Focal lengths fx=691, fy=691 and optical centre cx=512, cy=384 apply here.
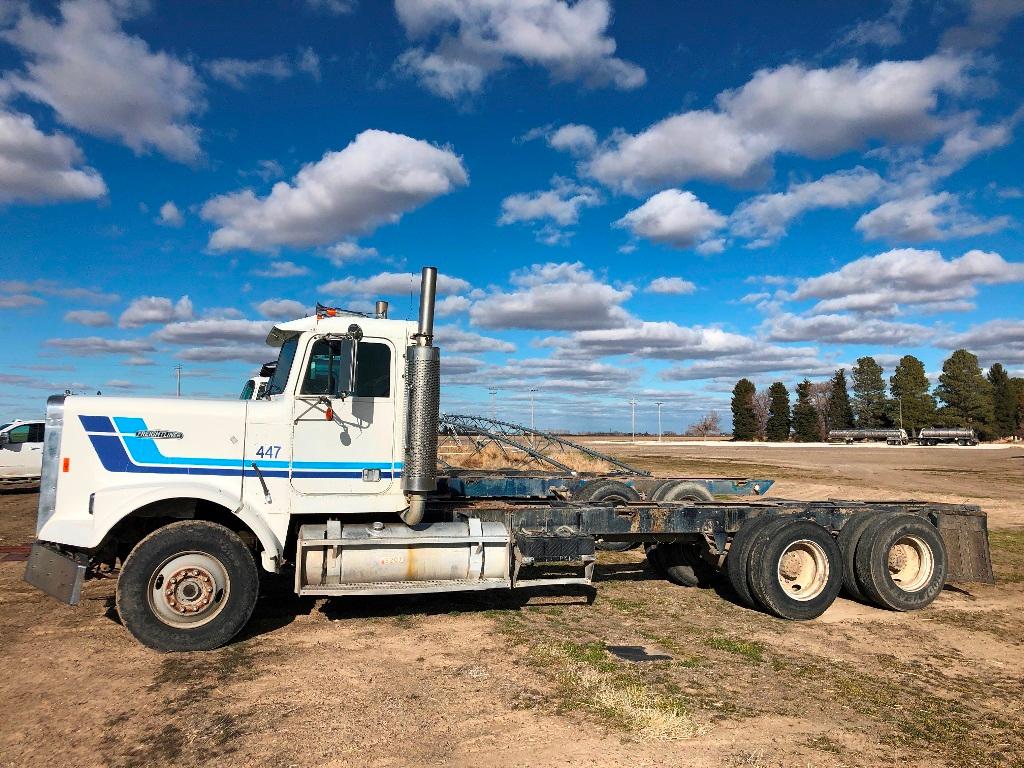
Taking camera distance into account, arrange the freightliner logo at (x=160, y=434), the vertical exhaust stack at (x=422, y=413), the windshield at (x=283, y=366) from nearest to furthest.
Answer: the freightliner logo at (x=160, y=434) → the vertical exhaust stack at (x=422, y=413) → the windshield at (x=283, y=366)

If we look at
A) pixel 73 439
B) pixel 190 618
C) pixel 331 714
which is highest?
pixel 73 439

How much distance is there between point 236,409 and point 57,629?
2831 millimetres

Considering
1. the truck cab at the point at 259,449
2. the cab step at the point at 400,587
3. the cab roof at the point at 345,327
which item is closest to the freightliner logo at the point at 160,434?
the truck cab at the point at 259,449

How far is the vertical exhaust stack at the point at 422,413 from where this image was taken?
677 cm

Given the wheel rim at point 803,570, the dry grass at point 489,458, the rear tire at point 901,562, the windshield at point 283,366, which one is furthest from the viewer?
the dry grass at point 489,458

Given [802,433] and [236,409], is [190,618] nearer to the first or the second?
[236,409]

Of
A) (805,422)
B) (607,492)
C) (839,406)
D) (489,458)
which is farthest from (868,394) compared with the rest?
(607,492)

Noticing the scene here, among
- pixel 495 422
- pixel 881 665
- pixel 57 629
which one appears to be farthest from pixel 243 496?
pixel 495 422

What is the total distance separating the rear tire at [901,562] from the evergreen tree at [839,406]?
94090 millimetres

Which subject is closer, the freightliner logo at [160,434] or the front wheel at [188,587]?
the front wheel at [188,587]

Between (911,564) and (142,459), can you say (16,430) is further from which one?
(911,564)

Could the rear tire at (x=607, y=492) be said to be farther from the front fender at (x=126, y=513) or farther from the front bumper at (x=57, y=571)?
the front bumper at (x=57, y=571)

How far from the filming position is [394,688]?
216 inches

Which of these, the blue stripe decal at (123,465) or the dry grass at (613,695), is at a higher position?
the blue stripe decal at (123,465)
